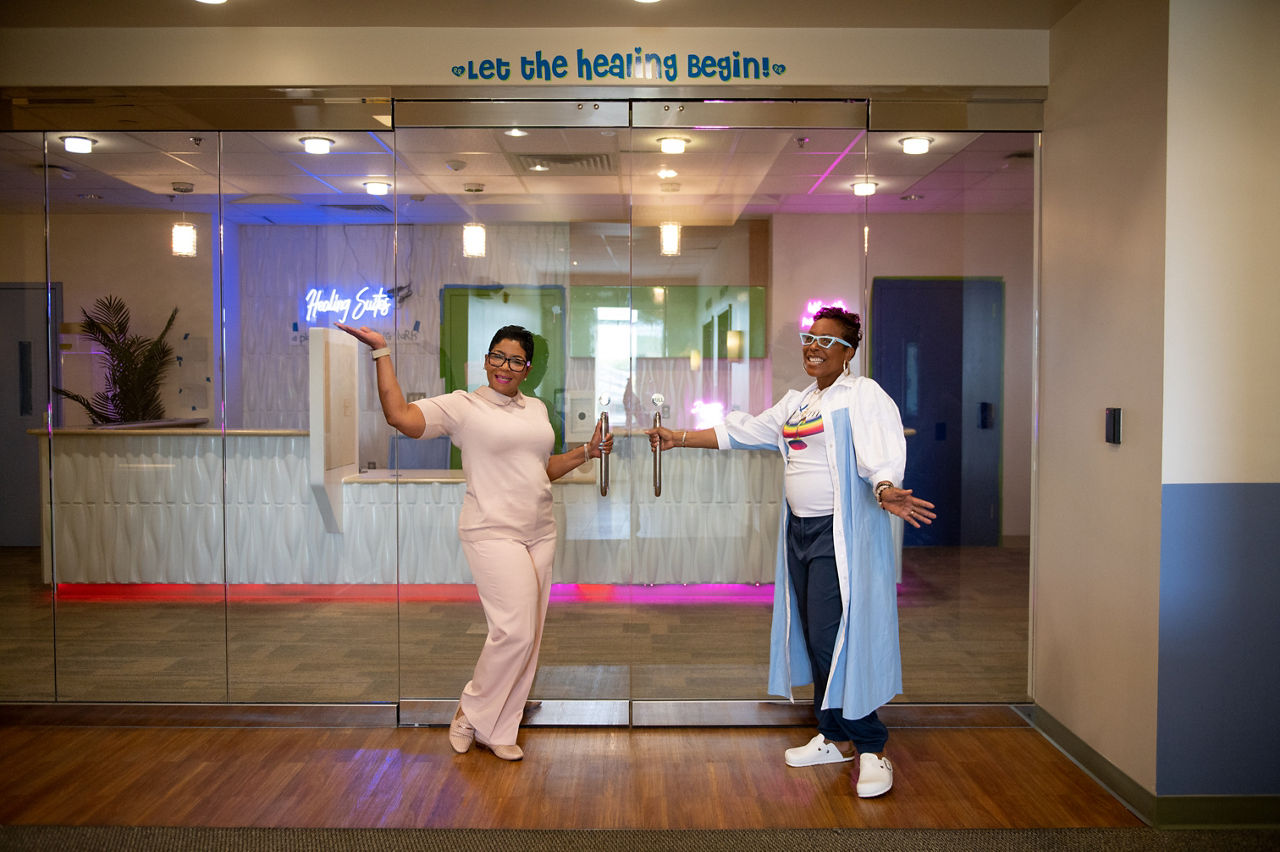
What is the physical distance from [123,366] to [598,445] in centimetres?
237

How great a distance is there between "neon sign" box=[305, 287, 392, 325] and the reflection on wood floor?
1.36 metres

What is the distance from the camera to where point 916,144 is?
4238mm

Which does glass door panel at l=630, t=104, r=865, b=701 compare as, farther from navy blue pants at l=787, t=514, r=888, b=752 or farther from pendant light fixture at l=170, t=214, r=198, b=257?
pendant light fixture at l=170, t=214, r=198, b=257

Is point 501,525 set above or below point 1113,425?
below

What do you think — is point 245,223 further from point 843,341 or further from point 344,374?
point 843,341

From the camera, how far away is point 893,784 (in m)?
3.55

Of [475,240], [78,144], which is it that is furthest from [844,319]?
[78,144]

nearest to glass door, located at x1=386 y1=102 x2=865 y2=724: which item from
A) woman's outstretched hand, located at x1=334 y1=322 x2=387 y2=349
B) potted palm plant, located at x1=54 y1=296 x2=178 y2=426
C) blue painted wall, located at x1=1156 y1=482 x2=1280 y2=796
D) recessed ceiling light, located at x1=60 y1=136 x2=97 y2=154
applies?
woman's outstretched hand, located at x1=334 y1=322 x2=387 y2=349

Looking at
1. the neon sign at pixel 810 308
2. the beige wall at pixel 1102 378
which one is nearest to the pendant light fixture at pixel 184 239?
the neon sign at pixel 810 308

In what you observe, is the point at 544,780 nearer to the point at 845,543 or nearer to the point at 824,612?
the point at 824,612

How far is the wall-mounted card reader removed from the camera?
11.3 ft

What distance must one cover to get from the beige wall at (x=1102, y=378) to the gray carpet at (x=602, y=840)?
344mm

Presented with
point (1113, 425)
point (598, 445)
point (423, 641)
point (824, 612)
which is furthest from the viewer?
point (423, 641)

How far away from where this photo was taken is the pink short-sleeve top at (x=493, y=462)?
375 cm
